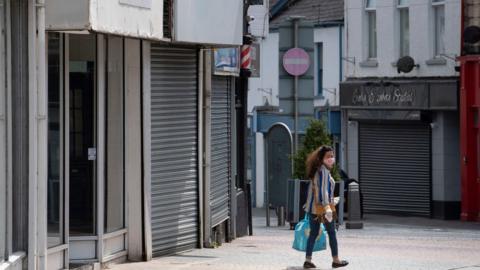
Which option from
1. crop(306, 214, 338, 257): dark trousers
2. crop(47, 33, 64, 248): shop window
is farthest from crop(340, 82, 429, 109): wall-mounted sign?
crop(47, 33, 64, 248): shop window

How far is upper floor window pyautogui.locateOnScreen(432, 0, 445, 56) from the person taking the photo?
3547 centimetres

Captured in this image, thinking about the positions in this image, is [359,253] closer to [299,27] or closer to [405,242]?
[405,242]

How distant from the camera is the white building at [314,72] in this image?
135ft

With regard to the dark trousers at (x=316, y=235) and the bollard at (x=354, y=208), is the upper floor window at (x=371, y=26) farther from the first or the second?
the dark trousers at (x=316, y=235)

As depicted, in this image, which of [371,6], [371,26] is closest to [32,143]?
[371,6]

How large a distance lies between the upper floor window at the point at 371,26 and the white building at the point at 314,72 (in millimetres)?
2661

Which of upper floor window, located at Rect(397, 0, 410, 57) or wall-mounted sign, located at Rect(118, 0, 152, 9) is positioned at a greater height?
upper floor window, located at Rect(397, 0, 410, 57)

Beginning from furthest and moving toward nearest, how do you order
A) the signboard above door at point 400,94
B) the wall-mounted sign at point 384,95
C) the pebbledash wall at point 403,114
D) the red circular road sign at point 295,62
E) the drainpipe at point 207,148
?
1. the wall-mounted sign at point 384,95
2. the pebbledash wall at point 403,114
3. the signboard above door at point 400,94
4. the red circular road sign at point 295,62
5. the drainpipe at point 207,148

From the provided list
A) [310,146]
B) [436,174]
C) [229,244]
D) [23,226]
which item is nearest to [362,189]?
[436,174]

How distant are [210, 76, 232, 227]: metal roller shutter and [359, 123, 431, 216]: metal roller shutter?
54.2ft

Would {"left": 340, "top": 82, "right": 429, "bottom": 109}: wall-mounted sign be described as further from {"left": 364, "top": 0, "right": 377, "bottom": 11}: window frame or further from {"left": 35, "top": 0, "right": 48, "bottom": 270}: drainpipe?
{"left": 35, "top": 0, "right": 48, "bottom": 270}: drainpipe

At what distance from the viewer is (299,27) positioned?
24344 mm

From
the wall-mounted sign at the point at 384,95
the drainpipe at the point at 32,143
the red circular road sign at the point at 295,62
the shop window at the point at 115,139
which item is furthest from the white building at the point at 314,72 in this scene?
the drainpipe at the point at 32,143

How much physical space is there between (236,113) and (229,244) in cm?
260
